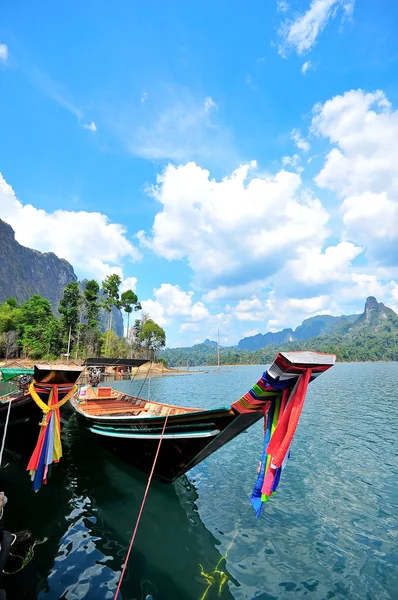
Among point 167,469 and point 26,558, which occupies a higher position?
point 167,469

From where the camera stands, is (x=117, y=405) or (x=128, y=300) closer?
(x=117, y=405)

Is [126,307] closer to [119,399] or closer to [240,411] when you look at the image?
[119,399]

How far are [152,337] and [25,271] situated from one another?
116340 millimetres

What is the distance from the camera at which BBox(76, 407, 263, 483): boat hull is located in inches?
218

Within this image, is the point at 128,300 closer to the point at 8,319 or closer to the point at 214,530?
the point at 8,319

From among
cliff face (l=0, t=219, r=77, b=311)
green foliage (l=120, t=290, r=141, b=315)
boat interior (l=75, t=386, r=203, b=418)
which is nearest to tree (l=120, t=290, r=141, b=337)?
green foliage (l=120, t=290, r=141, b=315)

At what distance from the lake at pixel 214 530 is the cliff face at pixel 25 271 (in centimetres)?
14772

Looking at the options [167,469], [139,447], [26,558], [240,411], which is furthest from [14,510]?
[240,411]

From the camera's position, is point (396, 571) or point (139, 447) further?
point (139, 447)

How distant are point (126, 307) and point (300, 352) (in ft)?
217

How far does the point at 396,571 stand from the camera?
4.82 m

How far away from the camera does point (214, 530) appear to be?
598 centimetres

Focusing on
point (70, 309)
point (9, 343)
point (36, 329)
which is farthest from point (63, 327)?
point (9, 343)

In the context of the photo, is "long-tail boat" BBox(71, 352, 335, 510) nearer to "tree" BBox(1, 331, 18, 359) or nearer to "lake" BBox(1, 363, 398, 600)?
"lake" BBox(1, 363, 398, 600)
